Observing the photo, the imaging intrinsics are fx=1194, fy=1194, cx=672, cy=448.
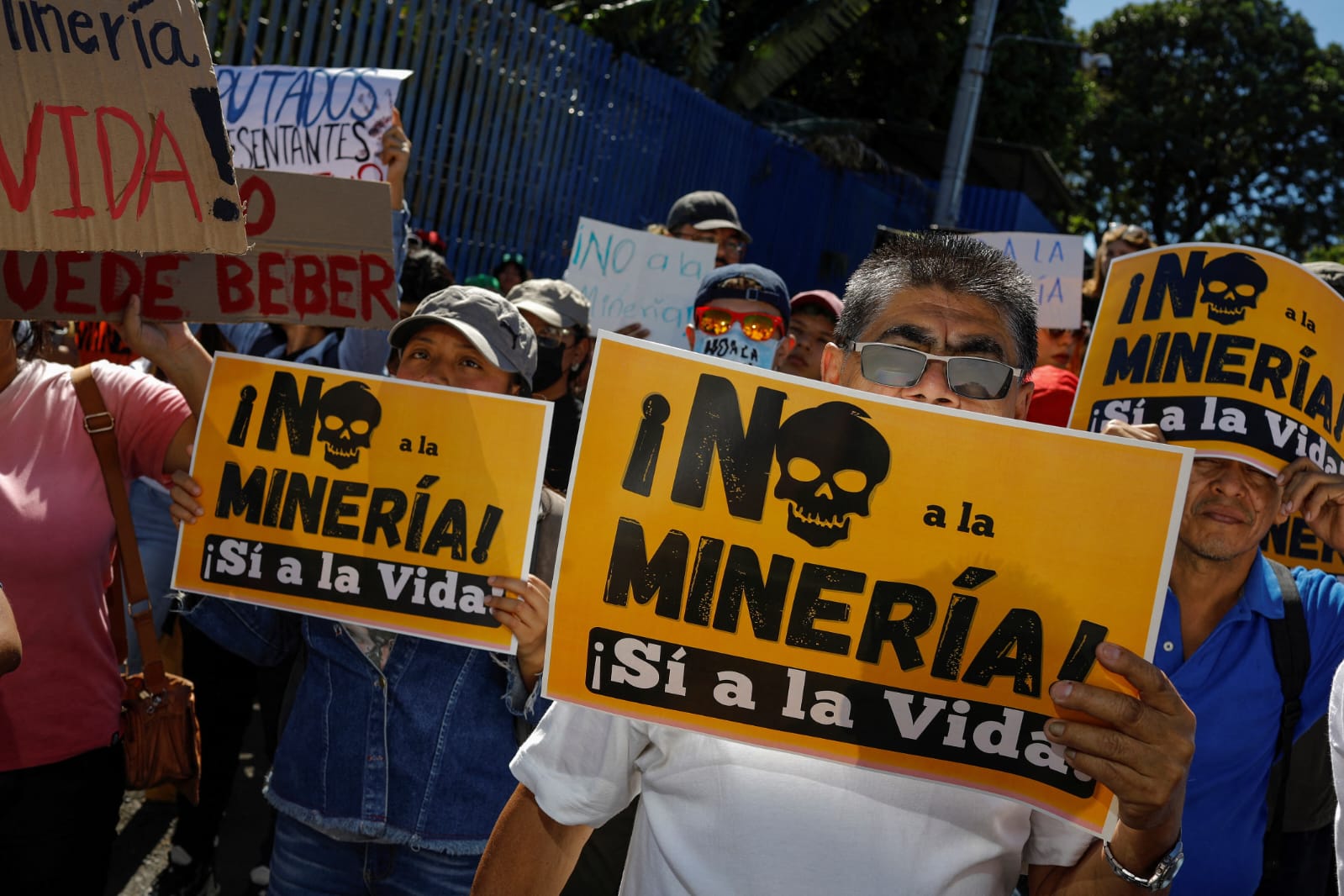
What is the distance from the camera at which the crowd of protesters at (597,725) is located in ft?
5.45

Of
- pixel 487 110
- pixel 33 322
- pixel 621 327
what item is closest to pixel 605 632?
pixel 33 322

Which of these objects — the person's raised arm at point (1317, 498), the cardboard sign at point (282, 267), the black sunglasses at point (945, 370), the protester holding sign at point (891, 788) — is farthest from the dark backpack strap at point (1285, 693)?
the cardboard sign at point (282, 267)

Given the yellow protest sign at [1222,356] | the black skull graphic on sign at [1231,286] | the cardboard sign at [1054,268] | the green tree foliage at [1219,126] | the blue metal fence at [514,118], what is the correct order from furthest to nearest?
the green tree foliage at [1219,126]
the blue metal fence at [514,118]
the cardboard sign at [1054,268]
the black skull graphic on sign at [1231,286]
the yellow protest sign at [1222,356]

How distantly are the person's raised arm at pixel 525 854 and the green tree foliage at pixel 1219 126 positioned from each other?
3778cm

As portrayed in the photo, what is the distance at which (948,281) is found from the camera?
1901mm

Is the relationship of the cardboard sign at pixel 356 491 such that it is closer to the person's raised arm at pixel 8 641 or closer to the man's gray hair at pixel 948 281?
the person's raised arm at pixel 8 641

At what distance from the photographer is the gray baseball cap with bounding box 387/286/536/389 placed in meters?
2.94

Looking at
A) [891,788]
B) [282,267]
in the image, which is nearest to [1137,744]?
[891,788]

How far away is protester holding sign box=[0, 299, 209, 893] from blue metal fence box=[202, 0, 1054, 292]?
4821mm

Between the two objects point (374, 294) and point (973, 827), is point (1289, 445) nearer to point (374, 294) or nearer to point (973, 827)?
point (973, 827)

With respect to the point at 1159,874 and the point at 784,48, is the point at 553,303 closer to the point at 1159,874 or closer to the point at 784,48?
the point at 1159,874

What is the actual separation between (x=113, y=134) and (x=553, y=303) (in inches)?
96.2

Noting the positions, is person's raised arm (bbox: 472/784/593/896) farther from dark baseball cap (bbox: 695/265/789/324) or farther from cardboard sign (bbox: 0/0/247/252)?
dark baseball cap (bbox: 695/265/789/324)

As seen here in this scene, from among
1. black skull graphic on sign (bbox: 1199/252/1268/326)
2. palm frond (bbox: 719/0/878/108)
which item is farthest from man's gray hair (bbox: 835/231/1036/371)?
palm frond (bbox: 719/0/878/108)
